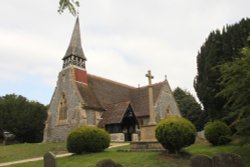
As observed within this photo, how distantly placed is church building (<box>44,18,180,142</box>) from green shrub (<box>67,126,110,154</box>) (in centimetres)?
1207

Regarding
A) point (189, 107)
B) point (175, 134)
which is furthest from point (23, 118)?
point (175, 134)

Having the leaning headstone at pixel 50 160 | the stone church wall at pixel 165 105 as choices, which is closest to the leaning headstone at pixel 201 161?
the leaning headstone at pixel 50 160

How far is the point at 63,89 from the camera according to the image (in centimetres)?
3831

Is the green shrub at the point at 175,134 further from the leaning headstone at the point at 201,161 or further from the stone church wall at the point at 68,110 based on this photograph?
the stone church wall at the point at 68,110

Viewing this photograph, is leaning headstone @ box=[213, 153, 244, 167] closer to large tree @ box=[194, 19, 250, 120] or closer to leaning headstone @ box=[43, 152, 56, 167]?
Answer: leaning headstone @ box=[43, 152, 56, 167]

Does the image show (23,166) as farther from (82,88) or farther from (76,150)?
(82,88)

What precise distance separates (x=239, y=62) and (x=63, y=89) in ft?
86.5

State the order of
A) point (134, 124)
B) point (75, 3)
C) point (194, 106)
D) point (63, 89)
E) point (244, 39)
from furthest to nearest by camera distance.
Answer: point (194, 106), point (63, 89), point (134, 124), point (244, 39), point (75, 3)

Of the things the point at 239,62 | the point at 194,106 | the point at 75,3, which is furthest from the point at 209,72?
the point at 194,106

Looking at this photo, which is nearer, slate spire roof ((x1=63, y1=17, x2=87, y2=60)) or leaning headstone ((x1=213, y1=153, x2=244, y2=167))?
leaning headstone ((x1=213, y1=153, x2=244, y2=167))

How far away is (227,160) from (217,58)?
2178 centimetres

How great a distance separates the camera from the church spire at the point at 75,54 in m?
38.7

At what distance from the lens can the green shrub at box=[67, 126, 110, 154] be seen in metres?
19.7

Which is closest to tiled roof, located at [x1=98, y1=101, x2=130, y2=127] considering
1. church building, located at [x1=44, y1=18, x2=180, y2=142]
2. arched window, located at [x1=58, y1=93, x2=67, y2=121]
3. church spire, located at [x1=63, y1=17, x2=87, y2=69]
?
church building, located at [x1=44, y1=18, x2=180, y2=142]
